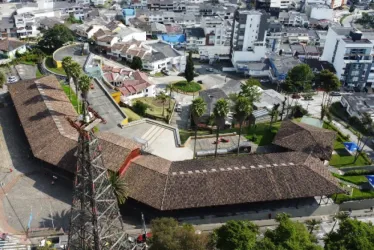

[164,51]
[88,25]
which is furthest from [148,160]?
[88,25]

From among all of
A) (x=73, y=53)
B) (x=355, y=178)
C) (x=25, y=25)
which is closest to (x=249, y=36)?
(x=73, y=53)

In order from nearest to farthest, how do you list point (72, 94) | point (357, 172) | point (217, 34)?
point (357, 172) → point (72, 94) → point (217, 34)

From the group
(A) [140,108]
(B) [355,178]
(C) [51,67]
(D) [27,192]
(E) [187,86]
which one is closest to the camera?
(D) [27,192]

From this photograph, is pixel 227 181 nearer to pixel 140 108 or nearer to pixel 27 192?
pixel 27 192

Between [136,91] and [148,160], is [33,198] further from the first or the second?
[136,91]

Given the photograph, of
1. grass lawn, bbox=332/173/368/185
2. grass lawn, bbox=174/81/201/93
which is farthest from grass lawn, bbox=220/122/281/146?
grass lawn, bbox=174/81/201/93

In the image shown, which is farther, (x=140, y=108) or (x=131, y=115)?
(x=140, y=108)
